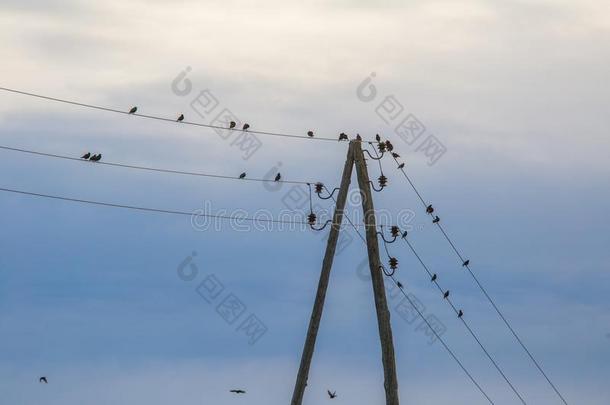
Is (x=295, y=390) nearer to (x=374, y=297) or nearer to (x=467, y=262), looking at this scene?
(x=374, y=297)

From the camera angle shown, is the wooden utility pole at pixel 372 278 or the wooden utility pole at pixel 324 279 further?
the wooden utility pole at pixel 372 278

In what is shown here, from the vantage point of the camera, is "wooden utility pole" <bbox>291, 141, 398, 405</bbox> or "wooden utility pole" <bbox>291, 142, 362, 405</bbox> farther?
"wooden utility pole" <bbox>291, 141, 398, 405</bbox>

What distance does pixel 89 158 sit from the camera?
24.4 m

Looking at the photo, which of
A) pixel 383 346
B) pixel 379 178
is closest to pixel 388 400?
pixel 383 346

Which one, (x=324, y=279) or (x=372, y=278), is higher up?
(x=372, y=278)

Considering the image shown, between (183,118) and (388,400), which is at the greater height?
(183,118)

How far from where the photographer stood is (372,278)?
23.5m

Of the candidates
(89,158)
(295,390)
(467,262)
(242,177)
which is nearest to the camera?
(295,390)

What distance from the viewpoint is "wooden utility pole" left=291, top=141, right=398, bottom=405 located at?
2328cm

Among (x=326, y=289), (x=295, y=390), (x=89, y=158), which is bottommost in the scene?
(x=295, y=390)

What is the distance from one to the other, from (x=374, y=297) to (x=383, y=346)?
1170mm

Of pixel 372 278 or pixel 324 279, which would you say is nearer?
pixel 324 279

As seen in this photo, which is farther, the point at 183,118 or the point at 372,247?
the point at 183,118

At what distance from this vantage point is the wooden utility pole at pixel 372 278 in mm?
23281
